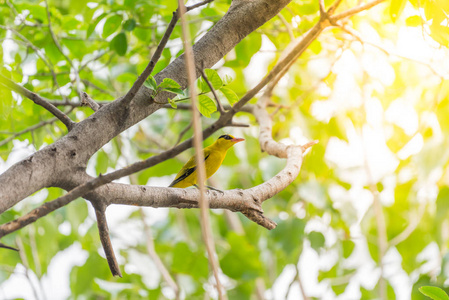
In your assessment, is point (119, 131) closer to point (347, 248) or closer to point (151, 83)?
point (151, 83)

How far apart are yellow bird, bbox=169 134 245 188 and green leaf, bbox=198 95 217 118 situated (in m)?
2.58

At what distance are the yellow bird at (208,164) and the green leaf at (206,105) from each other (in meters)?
2.58

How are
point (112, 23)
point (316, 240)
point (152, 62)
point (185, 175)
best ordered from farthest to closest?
point (185, 175) < point (316, 240) < point (112, 23) < point (152, 62)

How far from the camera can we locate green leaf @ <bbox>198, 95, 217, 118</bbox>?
2098mm

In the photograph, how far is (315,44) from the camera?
12.4 feet

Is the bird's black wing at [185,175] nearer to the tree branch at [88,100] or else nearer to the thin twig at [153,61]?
the tree branch at [88,100]

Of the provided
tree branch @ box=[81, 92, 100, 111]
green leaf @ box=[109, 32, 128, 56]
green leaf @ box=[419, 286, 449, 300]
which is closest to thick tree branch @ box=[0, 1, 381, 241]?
tree branch @ box=[81, 92, 100, 111]

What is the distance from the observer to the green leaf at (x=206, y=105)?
6.88 feet

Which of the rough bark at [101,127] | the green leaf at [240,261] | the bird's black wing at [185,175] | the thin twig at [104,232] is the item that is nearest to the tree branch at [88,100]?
the rough bark at [101,127]

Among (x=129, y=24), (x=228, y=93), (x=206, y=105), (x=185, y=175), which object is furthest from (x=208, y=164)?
(x=228, y=93)

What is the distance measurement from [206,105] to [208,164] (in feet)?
9.18

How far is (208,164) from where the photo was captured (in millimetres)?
4891

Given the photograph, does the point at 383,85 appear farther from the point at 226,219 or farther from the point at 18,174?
the point at 18,174

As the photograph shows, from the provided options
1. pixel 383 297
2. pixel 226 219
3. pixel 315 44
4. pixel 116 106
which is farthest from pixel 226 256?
pixel 116 106
